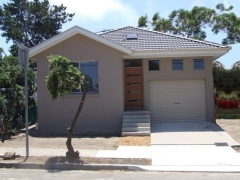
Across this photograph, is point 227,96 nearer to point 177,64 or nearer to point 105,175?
point 177,64

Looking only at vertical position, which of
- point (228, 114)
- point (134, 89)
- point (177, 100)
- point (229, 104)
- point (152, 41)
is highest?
point (152, 41)

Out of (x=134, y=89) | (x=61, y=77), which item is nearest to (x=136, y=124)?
(x=134, y=89)

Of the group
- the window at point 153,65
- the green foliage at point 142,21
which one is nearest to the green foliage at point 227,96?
the window at point 153,65

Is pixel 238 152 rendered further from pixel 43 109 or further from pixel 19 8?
pixel 19 8

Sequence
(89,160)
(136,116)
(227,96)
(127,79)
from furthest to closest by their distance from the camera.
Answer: (227,96) < (127,79) < (136,116) < (89,160)

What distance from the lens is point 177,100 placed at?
646 inches

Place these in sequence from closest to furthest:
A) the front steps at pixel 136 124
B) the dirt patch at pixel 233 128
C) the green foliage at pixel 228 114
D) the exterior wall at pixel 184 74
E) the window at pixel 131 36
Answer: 1. the dirt patch at pixel 233 128
2. the front steps at pixel 136 124
3. the exterior wall at pixel 184 74
4. the window at pixel 131 36
5. the green foliage at pixel 228 114

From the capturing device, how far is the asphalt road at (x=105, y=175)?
7.69m

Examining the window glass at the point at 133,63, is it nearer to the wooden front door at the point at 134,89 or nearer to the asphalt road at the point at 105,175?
the wooden front door at the point at 134,89

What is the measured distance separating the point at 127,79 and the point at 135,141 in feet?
15.5

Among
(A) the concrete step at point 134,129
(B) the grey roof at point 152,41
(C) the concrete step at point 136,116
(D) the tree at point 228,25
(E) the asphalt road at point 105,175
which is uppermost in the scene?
(D) the tree at point 228,25

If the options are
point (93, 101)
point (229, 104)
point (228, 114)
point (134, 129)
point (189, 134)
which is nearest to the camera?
point (189, 134)

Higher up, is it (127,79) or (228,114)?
(127,79)

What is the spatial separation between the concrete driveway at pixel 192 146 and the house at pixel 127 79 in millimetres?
1115
